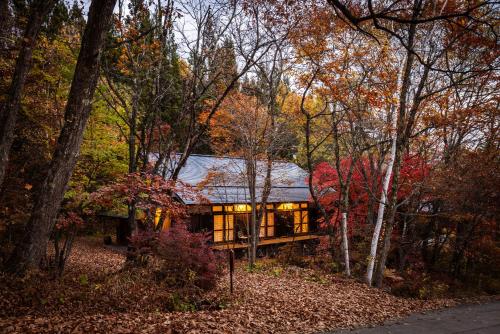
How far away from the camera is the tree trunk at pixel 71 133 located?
19.7ft

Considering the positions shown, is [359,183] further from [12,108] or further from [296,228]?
[12,108]

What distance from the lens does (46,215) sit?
244 inches

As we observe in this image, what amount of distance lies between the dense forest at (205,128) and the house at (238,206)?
1.93 meters

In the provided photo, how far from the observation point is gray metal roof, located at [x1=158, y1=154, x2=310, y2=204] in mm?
17203

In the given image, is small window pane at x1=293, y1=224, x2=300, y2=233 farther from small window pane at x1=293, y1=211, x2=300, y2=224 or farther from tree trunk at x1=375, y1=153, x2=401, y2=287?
tree trunk at x1=375, y1=153, x2=401, y2=287

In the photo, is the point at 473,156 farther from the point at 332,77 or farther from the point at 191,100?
the point at 191,100

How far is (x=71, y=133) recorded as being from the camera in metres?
6.11

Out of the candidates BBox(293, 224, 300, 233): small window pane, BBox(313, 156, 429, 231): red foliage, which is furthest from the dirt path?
BBox(293, 224, 300, 233): small window pane

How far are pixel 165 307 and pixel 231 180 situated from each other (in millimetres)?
10768

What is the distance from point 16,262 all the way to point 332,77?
1099 cm

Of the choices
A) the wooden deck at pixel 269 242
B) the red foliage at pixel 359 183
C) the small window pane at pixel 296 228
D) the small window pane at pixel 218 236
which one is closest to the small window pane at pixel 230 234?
the small window pane at pixel 218 236

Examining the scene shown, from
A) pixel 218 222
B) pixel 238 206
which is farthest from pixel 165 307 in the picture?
pixel 238 206

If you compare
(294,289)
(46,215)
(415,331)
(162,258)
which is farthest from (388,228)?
(46,215)

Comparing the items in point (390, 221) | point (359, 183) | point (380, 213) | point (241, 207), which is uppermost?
point (359, 183)
